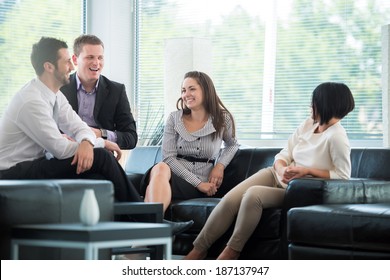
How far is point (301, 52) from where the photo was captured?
7.00 m

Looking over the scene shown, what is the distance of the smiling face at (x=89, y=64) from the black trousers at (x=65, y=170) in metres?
1.15

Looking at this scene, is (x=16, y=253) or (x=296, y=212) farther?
(x=296, y=212)

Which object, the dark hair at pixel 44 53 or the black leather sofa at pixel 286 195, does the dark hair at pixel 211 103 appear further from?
the dark hair at pixel 44 53

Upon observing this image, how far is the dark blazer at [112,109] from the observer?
17.2 ft

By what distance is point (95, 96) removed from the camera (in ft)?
17.3

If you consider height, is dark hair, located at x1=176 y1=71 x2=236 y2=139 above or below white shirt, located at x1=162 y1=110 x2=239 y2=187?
above

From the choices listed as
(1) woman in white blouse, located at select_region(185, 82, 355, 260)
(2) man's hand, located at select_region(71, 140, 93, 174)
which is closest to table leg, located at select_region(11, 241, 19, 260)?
(2) man's hand, located at select_region(71, 140, 93, 174)

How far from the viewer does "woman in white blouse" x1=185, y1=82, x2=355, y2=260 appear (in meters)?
4.58

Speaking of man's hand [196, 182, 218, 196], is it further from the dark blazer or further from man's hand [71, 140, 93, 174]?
man's hand [71, 140, 93, 174]

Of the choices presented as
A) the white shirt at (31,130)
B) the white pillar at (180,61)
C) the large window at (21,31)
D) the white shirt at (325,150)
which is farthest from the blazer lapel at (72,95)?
the large window at (21,31)

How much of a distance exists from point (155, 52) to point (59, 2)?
1.09 m

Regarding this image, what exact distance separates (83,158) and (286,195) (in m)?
1.15
